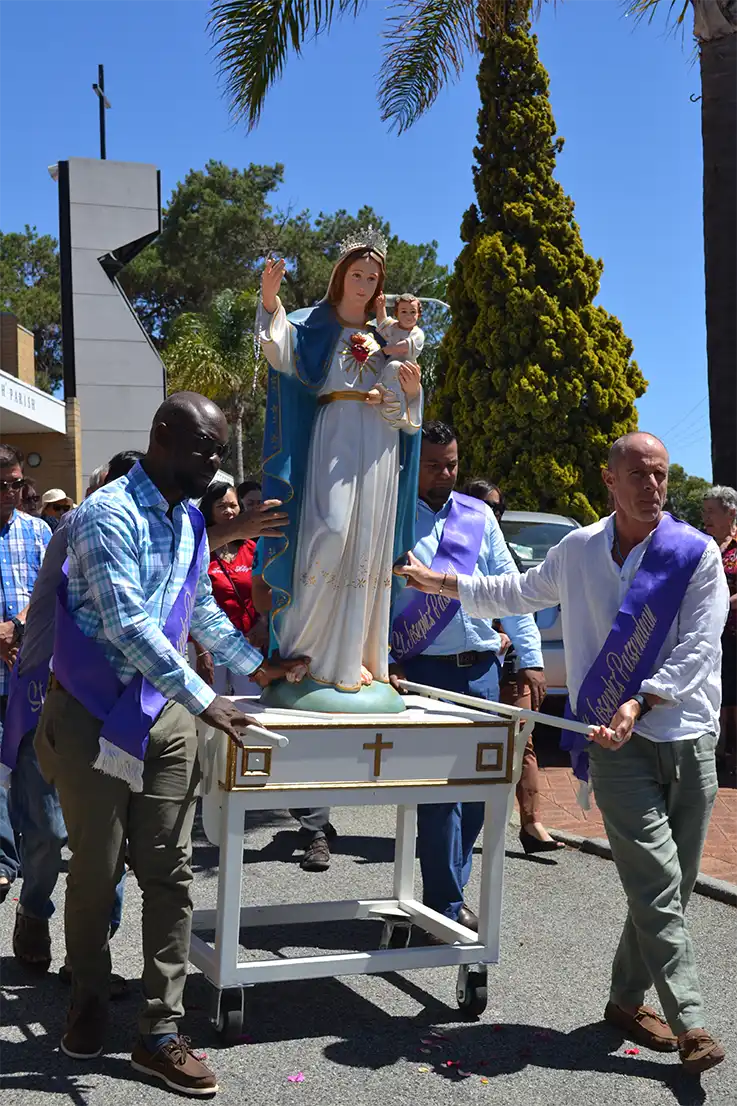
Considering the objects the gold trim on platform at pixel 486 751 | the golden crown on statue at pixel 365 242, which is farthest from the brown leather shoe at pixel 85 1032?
the golden crown on statue at pixel 365 242

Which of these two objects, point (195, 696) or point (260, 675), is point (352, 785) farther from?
point (195, 696)

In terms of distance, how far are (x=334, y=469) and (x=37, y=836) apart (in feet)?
6.24

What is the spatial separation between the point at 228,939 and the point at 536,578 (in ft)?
5.41

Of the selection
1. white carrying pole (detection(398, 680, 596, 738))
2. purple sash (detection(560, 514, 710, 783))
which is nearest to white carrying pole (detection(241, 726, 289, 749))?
white carrying pole (detection(398, 680, 596, 738))

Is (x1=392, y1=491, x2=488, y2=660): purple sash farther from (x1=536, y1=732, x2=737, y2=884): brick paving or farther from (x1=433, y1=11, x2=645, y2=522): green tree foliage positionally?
(x1=433, y1=11, x2=645, y2=522): green tree foliage

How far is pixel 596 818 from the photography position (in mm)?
8031

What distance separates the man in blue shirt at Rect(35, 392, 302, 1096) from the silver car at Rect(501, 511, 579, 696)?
6.50m

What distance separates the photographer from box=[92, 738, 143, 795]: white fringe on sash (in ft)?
12.2

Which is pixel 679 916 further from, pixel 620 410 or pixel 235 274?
pixel 235 274

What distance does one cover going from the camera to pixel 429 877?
17.1ft

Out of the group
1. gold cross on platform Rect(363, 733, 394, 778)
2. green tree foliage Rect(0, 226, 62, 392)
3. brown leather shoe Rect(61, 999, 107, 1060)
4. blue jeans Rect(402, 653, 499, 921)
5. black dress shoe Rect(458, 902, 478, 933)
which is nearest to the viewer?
brown leather shoe Rect(61, 999, 107, 1060)

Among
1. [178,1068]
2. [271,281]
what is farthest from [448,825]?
[271,281]

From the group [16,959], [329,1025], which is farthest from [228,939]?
[16,959]

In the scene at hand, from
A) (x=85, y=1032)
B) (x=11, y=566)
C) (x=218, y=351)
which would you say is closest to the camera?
(x=85, y=1032)
